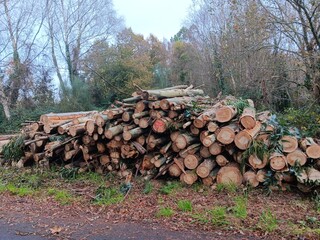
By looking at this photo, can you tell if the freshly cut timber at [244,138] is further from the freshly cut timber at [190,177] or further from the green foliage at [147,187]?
the green foliage at [147,187]

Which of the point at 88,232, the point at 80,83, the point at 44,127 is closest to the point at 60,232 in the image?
the point at 88,232

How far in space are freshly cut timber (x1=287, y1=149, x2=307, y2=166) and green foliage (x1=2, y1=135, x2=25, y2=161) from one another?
585cm

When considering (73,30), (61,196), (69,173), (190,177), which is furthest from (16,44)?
(190,177)

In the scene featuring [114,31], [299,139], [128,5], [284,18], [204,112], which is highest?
[128,5]

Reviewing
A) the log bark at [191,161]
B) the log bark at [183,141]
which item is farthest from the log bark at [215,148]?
the log bark at [183,141]

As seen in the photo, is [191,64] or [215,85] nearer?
[215,85]

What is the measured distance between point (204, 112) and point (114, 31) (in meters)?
20.1

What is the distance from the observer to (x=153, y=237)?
343 cm

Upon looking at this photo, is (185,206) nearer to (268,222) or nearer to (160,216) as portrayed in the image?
(160,216)

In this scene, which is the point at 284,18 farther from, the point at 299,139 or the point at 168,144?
the point at 168,144

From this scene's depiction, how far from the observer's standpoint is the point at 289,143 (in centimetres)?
465

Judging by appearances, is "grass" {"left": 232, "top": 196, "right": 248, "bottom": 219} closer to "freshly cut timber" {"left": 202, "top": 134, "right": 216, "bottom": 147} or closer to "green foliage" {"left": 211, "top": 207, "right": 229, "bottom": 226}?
"green foliage" {"left": 211, "top": 207, "right": 229, "bottom": 226}

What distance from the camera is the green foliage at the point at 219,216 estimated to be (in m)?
3.67

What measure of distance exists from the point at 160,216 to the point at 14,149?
15.9 feet
